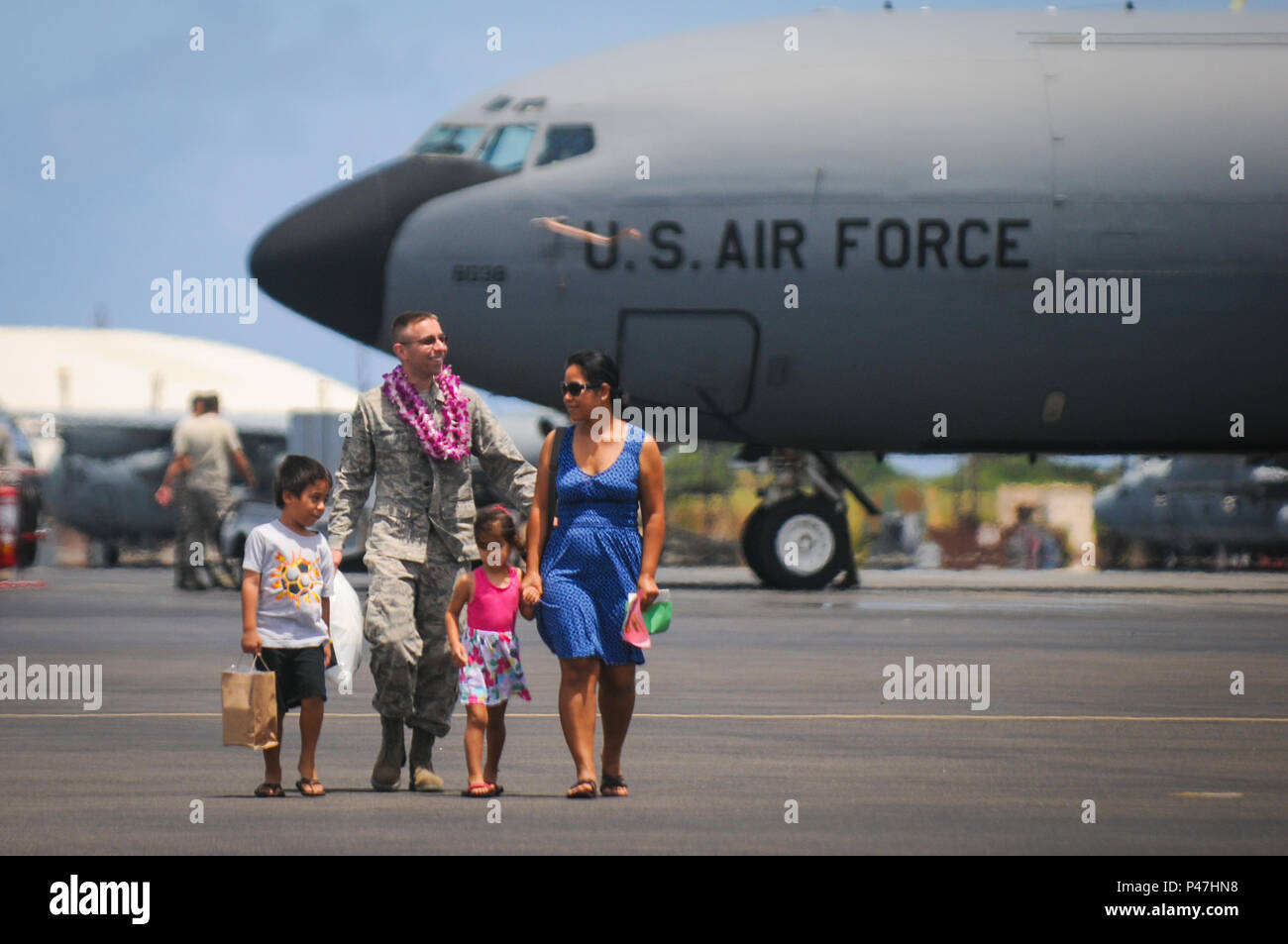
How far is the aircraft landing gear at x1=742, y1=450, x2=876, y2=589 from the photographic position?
2225 cm

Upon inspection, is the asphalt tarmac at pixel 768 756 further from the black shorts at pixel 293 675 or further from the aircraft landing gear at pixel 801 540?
the aircraft landing gear at pixel 801 540

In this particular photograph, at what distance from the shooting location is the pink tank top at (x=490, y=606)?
8.45 m

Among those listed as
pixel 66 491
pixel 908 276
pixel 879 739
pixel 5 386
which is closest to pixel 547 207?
pixel 908 276

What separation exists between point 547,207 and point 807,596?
464 cm

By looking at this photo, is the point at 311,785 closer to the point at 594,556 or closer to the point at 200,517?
the point at 594,556

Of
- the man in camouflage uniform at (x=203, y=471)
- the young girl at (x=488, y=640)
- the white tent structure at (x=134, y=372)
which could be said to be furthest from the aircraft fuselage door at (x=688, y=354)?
the white tent structure at (x=134, y=372)

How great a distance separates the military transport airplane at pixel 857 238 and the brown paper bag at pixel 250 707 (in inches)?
511

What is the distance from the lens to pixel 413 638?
8453 millimetres

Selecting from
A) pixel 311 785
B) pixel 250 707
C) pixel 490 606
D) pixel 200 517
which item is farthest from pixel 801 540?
pixel 250 707

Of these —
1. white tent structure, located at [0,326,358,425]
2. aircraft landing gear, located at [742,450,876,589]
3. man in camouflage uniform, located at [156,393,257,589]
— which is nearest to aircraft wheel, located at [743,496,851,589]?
aircraft landing gear, located at [742,450,876,589]

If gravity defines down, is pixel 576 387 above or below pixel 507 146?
below

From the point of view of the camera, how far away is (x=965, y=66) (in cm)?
2142

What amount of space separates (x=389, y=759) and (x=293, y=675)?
540 millimetres

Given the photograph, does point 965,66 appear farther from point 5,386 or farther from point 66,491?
point 5,386
